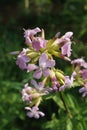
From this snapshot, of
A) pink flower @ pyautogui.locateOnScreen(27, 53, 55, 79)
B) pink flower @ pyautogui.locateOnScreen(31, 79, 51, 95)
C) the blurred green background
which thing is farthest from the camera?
the blurred green background

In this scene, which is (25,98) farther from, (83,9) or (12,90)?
(83,9)

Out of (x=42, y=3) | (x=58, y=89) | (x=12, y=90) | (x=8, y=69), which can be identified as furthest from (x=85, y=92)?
(x=42, y=3)

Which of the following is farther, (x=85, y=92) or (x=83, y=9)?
(x=83, y=9)

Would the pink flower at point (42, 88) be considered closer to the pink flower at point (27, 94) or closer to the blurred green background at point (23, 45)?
the pink flower at point (27, 94)

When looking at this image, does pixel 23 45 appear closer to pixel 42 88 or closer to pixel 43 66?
pixel 42 88

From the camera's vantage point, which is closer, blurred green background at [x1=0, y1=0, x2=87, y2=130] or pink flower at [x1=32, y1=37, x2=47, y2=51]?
pink flower at [x1=32, y1=37, x2=47, y2=51]

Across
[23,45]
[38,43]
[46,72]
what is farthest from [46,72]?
[23,45]

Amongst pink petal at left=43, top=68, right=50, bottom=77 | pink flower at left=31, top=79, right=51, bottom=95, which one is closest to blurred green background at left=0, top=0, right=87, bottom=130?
pink flower at left=31, top=79, right=51, bottom=95

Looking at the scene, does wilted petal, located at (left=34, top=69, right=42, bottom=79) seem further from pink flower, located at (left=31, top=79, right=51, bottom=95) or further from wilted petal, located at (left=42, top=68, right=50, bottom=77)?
pink flower, located at (left=31, top=79, right=51, bottom=95)
